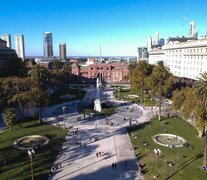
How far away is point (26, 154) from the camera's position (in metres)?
37.8

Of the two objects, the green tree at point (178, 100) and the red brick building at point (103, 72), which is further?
the red brick building at point (103, 72)

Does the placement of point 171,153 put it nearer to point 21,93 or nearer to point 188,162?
point 188,162

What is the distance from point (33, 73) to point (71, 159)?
3154cm

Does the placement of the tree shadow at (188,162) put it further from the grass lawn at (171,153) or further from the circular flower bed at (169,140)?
the circular flower bed at (169,140)

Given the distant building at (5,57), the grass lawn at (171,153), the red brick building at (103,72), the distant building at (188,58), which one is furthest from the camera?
the red brick building at (103,72)

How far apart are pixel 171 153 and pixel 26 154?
25411 mm

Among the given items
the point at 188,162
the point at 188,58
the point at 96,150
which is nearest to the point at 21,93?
the point at 96,150

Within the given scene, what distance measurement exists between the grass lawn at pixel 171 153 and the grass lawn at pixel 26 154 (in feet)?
49.4

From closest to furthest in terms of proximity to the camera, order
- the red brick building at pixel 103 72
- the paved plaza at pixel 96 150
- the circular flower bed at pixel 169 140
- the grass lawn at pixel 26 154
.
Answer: the grass lawn at pixel 26 154 < the paved plaza at pixel 96 150 < the circular flower bed at pixel 169 140 < the red brick building at pixel 103 72

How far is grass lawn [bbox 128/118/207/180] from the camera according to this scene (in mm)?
32062

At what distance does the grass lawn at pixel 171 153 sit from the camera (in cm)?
3206

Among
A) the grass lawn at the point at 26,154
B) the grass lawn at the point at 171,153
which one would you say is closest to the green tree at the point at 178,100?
the grass lawn at the point at 171,153

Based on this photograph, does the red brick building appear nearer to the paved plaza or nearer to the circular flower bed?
the paved plaza

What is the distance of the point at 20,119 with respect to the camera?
58.5m
